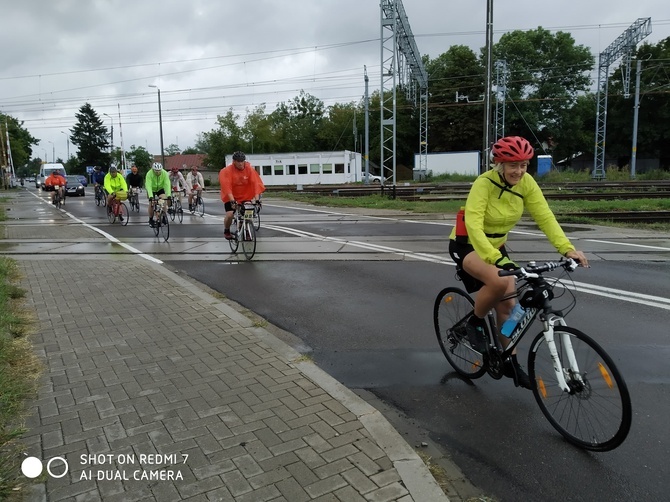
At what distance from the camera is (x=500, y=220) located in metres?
3.78

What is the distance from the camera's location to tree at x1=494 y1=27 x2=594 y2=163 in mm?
59250

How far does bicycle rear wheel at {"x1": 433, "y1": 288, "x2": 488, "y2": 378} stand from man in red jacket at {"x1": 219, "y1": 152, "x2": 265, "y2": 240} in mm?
6367

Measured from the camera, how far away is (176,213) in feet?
60.6

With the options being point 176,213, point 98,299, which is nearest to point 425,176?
point 176,213

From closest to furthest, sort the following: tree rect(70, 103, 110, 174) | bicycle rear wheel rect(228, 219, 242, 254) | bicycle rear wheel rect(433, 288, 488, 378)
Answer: bicycle rear wheel rect(433, 288, 488, 378)
bicycle rear wheel rect(228, 219, 242, 254)
tree rect(70, 103, 110, 174)

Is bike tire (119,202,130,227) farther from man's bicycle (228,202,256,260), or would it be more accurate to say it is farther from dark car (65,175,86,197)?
dark car (65,175,86,197)

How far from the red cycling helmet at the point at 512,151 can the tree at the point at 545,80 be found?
59477 mm

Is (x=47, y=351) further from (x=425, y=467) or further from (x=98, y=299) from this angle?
(x=425, y=467)

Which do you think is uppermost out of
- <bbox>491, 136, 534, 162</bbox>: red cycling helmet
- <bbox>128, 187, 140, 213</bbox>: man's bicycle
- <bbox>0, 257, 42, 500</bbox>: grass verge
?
<bbox>491, 136, 534, 162</bbox>: red cycling helmet

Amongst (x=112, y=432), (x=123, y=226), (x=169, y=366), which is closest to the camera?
(x=112, y=432)

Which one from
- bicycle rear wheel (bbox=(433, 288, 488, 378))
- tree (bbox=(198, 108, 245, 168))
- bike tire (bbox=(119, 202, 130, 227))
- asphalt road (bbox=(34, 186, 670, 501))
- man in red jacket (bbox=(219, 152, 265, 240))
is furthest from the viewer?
tree (bbox=(198, 108, 245, 168))

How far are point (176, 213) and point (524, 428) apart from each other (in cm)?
1664

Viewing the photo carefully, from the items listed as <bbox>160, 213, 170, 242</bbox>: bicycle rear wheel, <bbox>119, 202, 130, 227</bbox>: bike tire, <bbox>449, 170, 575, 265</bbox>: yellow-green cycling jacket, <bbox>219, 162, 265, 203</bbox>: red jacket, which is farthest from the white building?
<bbox>449, 170, 575, 265</bbox>: yellow-green cycling jacket

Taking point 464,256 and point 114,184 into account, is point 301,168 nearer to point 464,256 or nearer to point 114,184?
point 114,184
